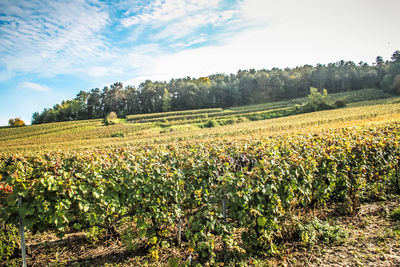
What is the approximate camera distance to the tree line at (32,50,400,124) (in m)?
80.5

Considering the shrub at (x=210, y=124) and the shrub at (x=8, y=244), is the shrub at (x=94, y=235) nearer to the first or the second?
the shrub at (x=8, y=244)

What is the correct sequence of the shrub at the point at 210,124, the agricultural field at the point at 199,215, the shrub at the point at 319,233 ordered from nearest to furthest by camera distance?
the agricultural field at the point at 199,215 < the shrub at the point at 319,233 < the shrub at the point at 210,124

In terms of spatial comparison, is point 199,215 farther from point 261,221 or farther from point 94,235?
point 94,235

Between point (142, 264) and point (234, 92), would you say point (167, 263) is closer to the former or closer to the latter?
point (142, 264)

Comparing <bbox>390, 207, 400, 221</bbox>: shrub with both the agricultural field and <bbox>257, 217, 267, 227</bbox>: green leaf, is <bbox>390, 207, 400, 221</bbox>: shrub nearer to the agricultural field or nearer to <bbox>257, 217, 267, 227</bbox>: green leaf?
the agricultural field

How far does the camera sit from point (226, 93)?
281ft

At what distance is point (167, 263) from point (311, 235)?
2944 millimetres

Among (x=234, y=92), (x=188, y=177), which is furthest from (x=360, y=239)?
(x=234, y=92)

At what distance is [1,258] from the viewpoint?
448cm

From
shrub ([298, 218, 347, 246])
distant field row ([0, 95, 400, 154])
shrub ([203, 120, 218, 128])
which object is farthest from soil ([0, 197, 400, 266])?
shrub ([203, 120, 218, 128])

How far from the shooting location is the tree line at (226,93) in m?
80.5

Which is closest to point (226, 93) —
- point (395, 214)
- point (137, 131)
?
point (137, 131)

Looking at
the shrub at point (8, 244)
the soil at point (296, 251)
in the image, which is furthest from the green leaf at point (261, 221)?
the shrub at point (8, 244)

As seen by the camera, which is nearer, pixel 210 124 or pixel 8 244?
pixel 8 244
